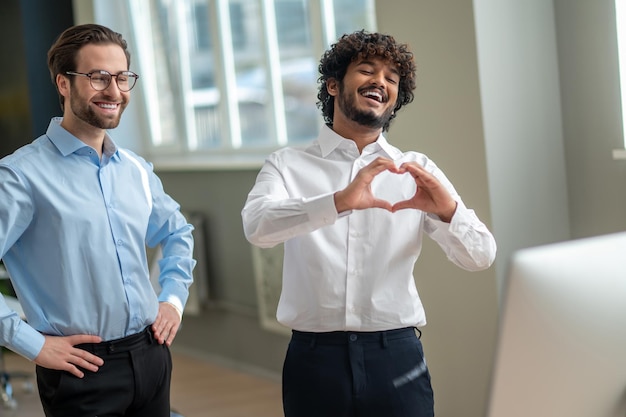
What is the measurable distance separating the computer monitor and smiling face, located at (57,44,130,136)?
121cm

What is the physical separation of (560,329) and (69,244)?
122cm

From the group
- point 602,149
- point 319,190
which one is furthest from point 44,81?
point 319,190

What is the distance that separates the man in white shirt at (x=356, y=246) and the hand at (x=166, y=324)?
12.3 inches

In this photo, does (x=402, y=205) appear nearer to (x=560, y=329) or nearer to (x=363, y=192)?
(x=363, y=192)

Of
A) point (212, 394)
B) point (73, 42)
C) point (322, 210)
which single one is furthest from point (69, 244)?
point (212, 394)

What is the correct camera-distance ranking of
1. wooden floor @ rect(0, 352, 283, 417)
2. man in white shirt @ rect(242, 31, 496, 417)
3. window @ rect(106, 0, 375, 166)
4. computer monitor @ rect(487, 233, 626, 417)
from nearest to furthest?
computer monitor @ rect(487, 233, 626, 417)
man in white shirt @ rect(242, 31, 496, 417)
wooden floor @ rect(0, 352, 283, 417)
window @ rect(106, 0, 375, 166)

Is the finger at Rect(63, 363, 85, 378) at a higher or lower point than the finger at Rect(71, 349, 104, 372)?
lower

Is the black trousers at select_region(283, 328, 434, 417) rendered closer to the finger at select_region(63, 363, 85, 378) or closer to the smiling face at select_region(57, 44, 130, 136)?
the finger at select_region(63, 363, 85, 378)

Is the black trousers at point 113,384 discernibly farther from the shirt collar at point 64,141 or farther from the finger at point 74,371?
the shirt collar at point 64,141

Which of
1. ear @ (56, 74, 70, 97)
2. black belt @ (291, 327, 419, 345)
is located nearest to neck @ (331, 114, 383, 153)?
black belt @ (291, 327, 419, 345)

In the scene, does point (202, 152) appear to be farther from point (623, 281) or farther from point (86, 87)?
point (623, 281)

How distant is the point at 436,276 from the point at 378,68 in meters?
1.74

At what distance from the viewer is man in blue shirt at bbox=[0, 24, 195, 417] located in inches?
79.9

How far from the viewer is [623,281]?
122cm
